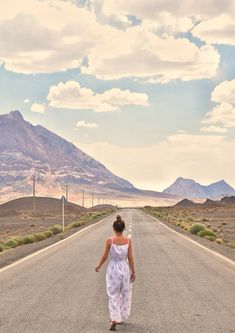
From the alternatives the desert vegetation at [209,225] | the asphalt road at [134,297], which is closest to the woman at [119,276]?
the asphalt road at [134,297]

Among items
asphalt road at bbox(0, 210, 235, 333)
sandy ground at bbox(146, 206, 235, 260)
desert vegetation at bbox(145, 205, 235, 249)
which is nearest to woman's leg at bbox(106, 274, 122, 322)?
asphalt road at bbox(0, 210, 235, 333)

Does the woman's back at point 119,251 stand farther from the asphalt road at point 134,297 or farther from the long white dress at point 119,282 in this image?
the asphalt road at point 134,297

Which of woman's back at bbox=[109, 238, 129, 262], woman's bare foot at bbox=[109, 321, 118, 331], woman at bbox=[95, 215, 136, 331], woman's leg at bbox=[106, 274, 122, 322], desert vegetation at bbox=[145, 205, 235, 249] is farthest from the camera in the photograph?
desert vegetation at bbox=[145, 205, 235, 249]

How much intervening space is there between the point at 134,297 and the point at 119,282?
2.50 meters

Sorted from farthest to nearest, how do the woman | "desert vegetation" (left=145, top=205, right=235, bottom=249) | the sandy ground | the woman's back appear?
"desert vegetation" (left=145, top=205, right=235, bottom=249)
the sandy ground
the woman's back
the woman

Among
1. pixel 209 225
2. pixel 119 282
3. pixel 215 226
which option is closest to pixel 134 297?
pixel 119 282

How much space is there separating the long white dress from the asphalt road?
289 mm

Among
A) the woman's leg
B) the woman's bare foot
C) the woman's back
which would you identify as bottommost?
the woman's bare foot

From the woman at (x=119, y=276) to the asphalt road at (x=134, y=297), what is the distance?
0.29 meters

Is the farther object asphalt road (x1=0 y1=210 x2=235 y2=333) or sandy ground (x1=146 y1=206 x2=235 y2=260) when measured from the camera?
sandy ground (x1=146 y1=206 x2=235 y2=260)

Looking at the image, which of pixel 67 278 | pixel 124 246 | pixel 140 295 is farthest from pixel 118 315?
pixel 67 278

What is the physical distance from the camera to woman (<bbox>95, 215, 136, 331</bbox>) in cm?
827

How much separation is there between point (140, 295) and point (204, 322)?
8.47 ft

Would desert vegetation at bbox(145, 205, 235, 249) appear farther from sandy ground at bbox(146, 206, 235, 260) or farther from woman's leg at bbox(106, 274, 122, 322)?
woman's leg at bbox(106, 274, 122, 322)
